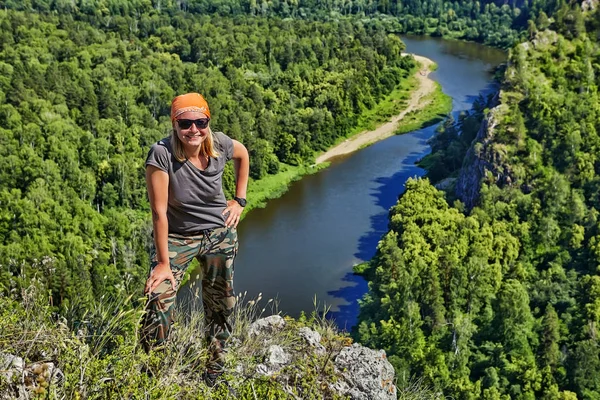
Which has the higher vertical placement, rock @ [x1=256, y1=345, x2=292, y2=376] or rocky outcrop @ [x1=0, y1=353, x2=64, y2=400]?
rocky outcrop @ [x1=0, y1=353, x2=64, y2=400]

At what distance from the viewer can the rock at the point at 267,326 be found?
9375 mm

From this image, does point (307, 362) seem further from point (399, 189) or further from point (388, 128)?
point (388, 128)

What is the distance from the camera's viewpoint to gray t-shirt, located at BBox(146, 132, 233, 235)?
7.27 m

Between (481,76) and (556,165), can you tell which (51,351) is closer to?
(556,165)

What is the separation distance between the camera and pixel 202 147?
7578mm

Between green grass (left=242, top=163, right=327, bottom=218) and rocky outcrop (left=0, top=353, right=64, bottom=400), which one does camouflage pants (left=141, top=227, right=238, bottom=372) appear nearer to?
rocky outcrop (left=0, top=353, right=64, bottom=400)

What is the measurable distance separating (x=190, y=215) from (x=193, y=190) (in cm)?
31

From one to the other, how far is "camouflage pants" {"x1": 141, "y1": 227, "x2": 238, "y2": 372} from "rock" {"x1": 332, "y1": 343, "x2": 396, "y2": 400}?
171 cm

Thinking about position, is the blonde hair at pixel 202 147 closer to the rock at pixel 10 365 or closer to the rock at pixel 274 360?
the rock at pixel 10 365

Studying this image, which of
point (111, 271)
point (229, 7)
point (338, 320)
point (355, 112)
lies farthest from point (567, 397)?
point (229, 7)

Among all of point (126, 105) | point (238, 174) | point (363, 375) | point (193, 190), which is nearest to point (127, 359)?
point (193, 190)

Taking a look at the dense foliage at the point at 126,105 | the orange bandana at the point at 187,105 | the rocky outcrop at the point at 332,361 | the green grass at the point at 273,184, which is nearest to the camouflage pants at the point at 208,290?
the rocky outcrop at the point at 332,361

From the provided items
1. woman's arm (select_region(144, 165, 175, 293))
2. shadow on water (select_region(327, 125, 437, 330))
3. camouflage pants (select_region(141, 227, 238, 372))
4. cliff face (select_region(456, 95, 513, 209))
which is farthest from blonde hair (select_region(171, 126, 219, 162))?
cliff face (select_region(456, 95, 513, 209))

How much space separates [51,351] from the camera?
7004 millimetres
